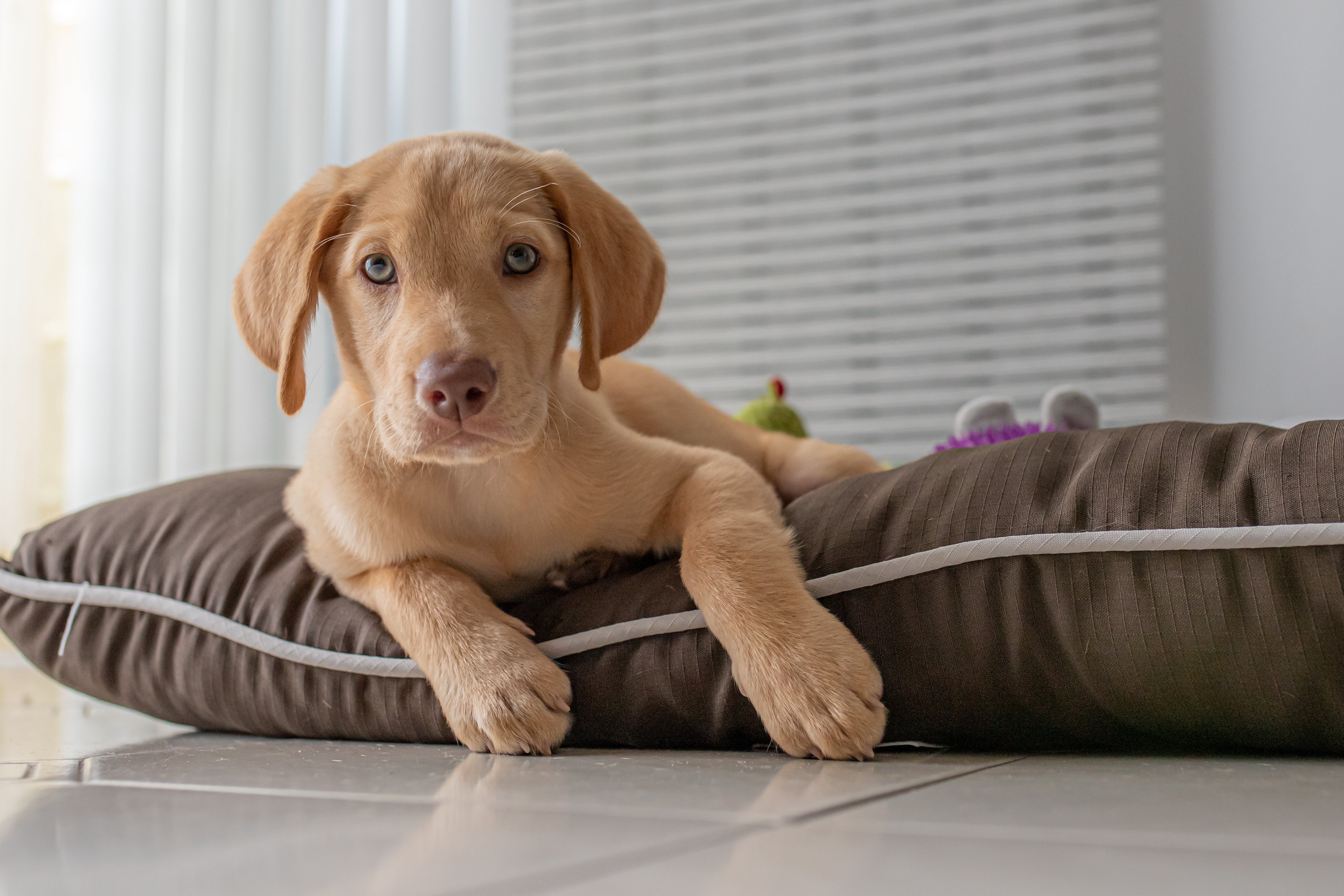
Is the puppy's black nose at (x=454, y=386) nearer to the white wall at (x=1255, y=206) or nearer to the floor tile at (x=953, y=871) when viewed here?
the floor tile at (x=953, y=871)

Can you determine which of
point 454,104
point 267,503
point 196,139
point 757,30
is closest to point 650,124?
point 757,30

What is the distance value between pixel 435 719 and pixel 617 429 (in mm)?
562

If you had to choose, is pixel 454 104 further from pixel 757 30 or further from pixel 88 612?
pixel 88 612

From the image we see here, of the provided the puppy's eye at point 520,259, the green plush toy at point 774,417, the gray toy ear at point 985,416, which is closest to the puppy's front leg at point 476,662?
the puppy's eye at point 520,259

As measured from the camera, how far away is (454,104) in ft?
16.4

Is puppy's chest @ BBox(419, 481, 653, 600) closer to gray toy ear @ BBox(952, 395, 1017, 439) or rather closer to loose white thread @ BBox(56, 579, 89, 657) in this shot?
loose white thread @ BBox(56, 579, 89, 657)

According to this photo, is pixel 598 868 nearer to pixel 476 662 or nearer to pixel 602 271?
pixel 476 662

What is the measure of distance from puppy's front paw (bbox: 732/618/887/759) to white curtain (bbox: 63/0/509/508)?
367 cm

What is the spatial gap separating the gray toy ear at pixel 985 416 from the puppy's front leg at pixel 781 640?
1.58 meters

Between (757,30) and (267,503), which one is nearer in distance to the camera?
(267,503)

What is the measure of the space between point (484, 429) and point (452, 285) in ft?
0.76

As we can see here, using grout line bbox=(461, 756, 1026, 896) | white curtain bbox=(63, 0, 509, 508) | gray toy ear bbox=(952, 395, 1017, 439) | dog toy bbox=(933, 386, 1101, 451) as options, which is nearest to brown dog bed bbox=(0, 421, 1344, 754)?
grout line bbox=(461, 756, 1026, 896)

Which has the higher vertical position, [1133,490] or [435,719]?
[1133,490]

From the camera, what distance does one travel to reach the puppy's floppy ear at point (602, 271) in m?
1.74
